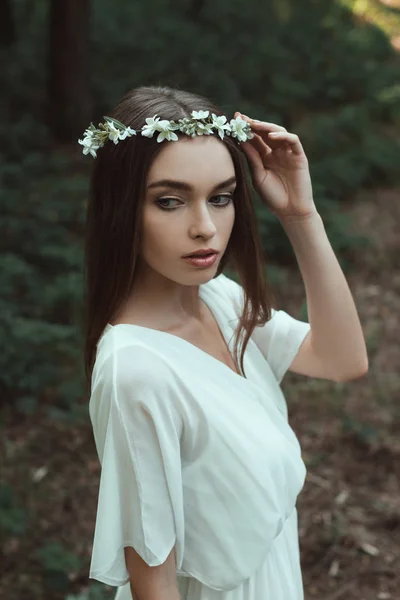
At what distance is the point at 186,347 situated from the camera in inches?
65.8

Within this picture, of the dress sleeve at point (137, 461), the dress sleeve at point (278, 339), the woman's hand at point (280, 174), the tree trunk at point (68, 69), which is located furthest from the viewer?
the tree trunk at point (68, 69)

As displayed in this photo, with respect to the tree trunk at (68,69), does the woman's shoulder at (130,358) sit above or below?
below

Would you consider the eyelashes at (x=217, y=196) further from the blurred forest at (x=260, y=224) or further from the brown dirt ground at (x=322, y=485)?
the brown dirt ground at (x=322, y=485)

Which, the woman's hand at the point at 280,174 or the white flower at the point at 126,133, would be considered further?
the woman's hand at the point at 280,174

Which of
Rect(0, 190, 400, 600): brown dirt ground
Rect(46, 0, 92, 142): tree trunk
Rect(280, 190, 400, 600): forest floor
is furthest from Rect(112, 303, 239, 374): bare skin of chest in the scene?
Rect(46, 0, 92, 142): tree trunk

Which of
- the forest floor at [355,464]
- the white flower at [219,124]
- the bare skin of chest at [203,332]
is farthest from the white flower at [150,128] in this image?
the forest floor at [355,464]

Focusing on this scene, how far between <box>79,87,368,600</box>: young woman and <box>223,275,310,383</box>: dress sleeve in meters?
0.12

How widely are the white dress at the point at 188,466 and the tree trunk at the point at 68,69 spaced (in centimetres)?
625

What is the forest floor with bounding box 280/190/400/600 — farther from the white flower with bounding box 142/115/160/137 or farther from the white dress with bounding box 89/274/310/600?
the white flower with bounding box 142/115/160/137

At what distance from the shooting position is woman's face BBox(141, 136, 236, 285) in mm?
1567

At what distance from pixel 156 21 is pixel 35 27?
1590 mm

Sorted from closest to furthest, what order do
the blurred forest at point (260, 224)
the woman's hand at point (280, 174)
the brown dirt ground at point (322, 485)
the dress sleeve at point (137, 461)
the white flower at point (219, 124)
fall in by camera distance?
the dress sleeve at point (137, 461) → the white flower at point (219, 124) → the woman's hand at point (280, 174) → the brown dirt ground at point (322, 485) → the blurred forest at point (260, 224)

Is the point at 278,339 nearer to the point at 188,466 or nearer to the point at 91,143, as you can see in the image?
the point at 188,466

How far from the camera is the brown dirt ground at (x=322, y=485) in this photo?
3.51 m
